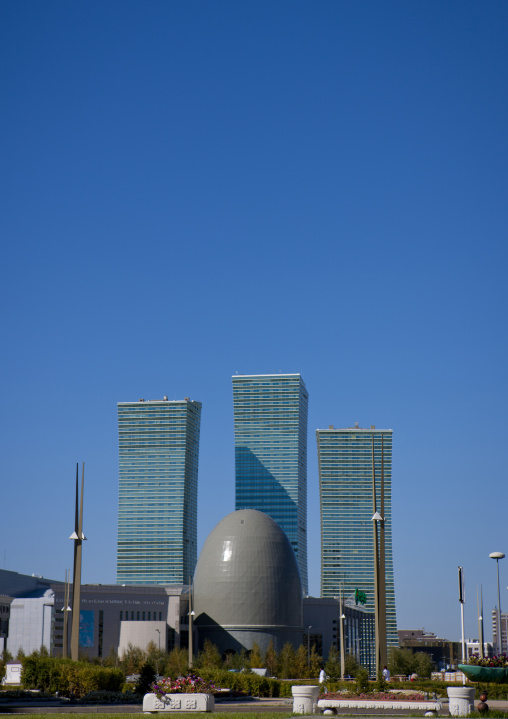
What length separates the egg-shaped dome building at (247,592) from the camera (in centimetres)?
11638

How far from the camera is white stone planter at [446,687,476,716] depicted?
107 ft

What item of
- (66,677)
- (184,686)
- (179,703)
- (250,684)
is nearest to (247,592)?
(250,684)

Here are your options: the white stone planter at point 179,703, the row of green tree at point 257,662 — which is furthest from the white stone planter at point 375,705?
the row of green tree at point 257,662

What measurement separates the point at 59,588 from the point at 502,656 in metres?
92.5

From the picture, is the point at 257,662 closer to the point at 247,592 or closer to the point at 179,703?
the point at 247,592

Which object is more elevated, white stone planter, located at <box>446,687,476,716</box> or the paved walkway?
white stone planter, located at <box>446,687,476,716</box>

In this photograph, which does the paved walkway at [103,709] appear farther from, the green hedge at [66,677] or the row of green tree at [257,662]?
the row of green tree at [257,662]

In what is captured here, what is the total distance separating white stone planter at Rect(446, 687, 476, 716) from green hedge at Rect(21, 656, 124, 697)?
1919 cm

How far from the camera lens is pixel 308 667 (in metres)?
96.8

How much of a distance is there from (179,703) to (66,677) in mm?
11840

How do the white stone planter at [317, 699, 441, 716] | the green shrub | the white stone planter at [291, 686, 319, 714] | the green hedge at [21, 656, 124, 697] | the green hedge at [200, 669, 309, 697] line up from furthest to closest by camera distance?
the green hedge at [200, 669, 309, 697], the green hedge at [21, 656, 124, 697], the green shrub, the white stone planter at [291, 686, 319, 714], the white stone planter at [317, 699, 441, 716]

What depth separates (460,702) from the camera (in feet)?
108

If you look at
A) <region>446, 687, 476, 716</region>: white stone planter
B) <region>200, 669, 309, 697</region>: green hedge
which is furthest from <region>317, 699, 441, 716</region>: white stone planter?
<region>200, 669, 309, 697</region>: green hedge

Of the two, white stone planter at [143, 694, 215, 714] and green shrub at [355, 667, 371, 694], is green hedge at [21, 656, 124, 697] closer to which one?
white stone planter at [143, 694, 215, 714]
